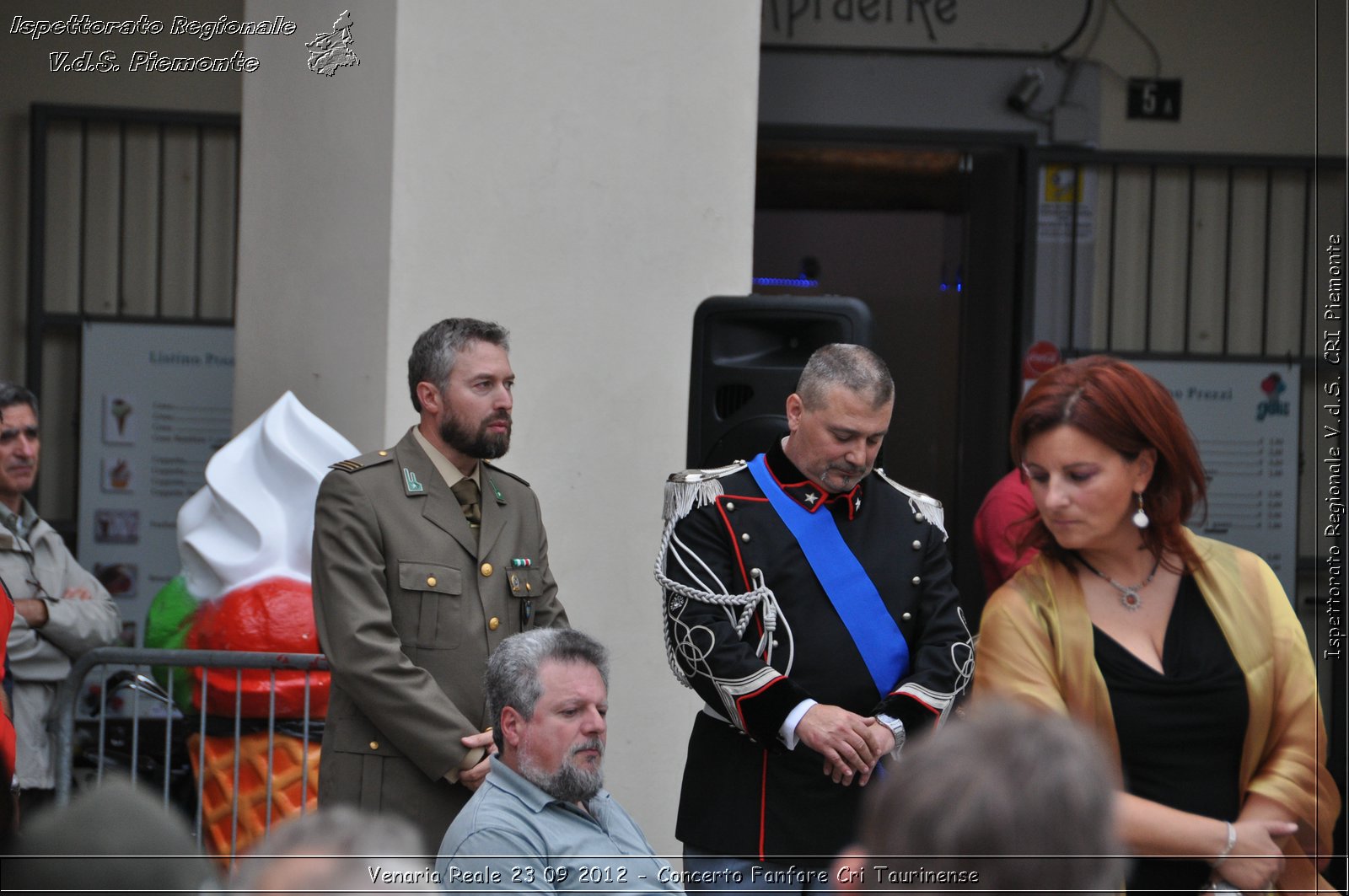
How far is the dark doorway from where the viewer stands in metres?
6.13

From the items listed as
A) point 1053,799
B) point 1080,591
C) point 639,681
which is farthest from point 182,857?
point 639,681

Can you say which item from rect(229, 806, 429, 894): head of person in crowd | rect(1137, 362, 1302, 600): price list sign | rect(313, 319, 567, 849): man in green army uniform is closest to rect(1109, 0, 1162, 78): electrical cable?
rect(1137, 362, 1302, 600): price list sign

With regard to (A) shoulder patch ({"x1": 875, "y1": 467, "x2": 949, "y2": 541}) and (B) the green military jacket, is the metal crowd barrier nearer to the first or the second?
(B) the green military jacket

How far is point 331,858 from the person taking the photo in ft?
4.17

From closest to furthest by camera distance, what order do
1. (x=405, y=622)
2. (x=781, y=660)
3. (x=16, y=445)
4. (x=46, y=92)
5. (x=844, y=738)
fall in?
(x=844, y=738)
(x=781, y=660)
(x=405, y=622)
(x=16, y=445)
(x=46, y=92)

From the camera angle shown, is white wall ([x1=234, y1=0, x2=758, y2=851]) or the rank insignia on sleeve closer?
the rank insignia on sleeve

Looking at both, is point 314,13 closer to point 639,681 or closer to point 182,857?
point 639,681

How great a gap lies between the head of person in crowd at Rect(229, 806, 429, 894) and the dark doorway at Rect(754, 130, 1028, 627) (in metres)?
4.94

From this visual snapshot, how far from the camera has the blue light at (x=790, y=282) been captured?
21.5 ft

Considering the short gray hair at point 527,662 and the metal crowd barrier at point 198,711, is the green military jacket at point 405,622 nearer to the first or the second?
the short gray hair at point 527,662

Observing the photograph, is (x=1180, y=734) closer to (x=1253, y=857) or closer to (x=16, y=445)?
(x=1253, y=857)

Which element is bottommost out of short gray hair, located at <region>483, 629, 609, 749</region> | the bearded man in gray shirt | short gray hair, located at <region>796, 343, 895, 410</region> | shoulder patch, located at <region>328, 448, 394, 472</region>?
the bearded man in gray shirt

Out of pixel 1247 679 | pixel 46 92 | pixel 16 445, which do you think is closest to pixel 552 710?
pixel 1247 679

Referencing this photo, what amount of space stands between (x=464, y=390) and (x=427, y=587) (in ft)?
1.54
